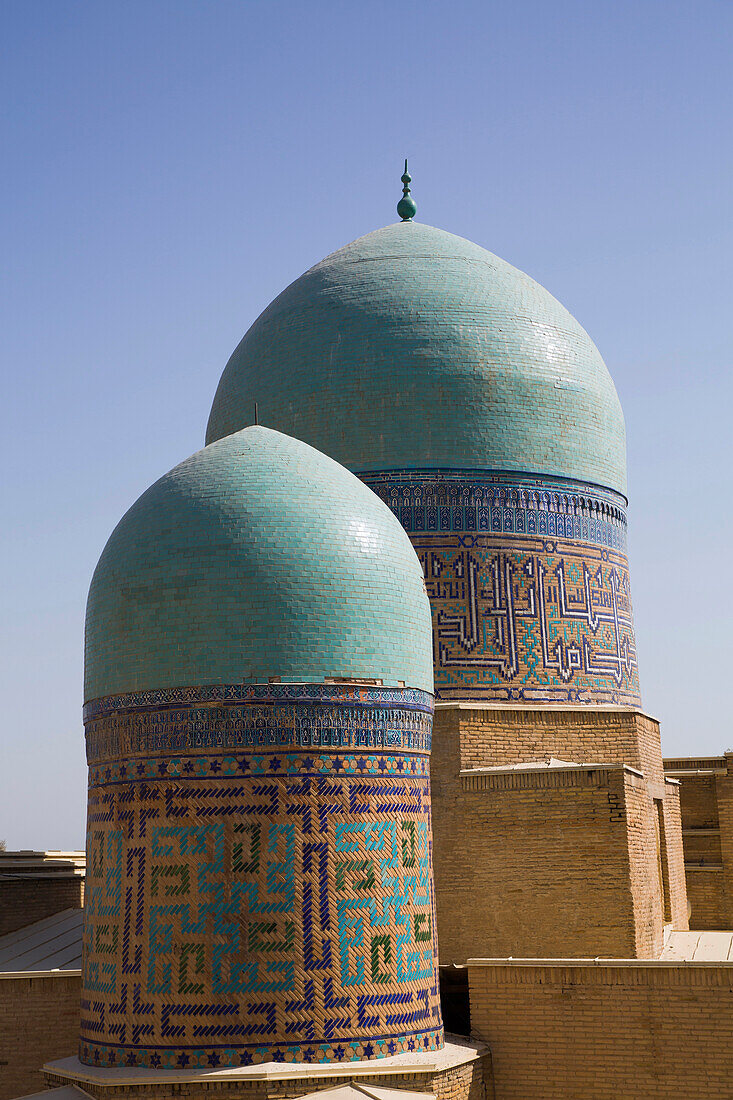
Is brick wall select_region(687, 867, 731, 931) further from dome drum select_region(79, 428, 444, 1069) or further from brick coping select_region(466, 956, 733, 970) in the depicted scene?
dome drum select_region(79, 428, 444, 1069)

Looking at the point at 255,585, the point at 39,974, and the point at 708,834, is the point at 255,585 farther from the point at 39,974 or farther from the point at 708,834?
the point at 708,834

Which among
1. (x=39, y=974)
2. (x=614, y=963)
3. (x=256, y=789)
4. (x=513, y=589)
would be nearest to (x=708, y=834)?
(x=513, y=589)

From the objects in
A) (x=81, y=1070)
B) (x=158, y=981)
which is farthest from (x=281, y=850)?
(x=81, y=1070)

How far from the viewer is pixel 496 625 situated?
12.7m

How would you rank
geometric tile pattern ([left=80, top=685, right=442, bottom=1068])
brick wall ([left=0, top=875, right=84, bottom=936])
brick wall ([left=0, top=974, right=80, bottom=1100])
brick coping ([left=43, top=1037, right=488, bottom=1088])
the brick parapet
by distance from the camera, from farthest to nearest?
brick wall ([left=0, top=875, right=84, bottom=936])
the brick parapet
brick wall ([left=0, top=974, right=80, bottom=1100])
geometric tile pattern ([left=80, top=685, right=442, bottom=1068])
brick coping ([left=43, top=1037, right=488, bottom=1088])

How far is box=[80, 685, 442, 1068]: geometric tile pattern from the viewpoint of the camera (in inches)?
353

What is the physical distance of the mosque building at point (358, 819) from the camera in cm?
907

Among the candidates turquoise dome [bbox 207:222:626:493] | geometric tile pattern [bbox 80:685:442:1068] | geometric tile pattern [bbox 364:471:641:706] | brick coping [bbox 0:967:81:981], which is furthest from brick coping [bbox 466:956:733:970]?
turquoise dome [bbox 207:222:626:493]

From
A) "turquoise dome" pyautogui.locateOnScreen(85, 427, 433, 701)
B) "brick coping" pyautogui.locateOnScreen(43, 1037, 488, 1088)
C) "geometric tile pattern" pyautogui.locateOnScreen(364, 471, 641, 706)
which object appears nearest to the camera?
"brick coping" pyautogui.locateOnScreen(43, 1037, 488, 1088)

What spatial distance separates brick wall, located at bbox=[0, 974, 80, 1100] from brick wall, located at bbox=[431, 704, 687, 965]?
3125mm

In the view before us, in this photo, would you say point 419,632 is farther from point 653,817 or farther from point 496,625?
point 653,817

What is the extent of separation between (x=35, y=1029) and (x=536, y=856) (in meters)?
4.36

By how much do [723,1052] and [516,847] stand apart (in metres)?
2.44

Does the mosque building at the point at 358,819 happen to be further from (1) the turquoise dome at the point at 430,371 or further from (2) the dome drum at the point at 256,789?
(1) the turquoise dome at the point at 430,371
